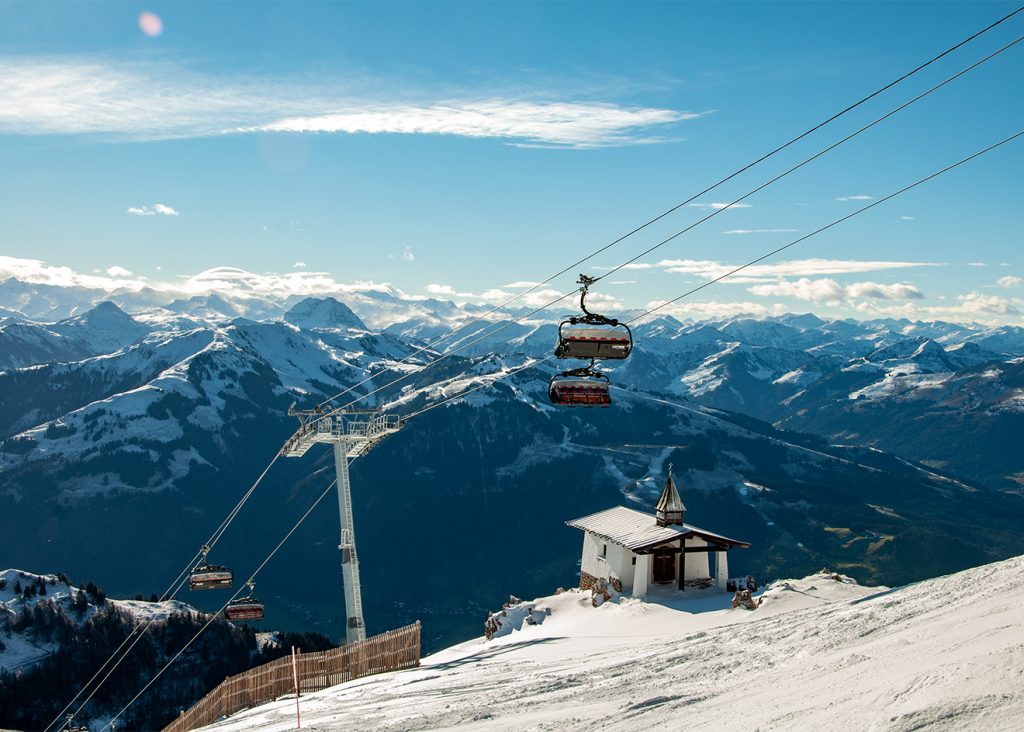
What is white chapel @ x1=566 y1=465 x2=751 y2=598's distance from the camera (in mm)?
50562

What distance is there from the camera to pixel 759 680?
769 inches

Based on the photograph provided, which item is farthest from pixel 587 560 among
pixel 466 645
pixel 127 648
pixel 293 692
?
pixel 127 648

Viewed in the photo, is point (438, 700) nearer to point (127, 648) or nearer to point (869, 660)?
point (869, 660)

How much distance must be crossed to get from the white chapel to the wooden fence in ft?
54.6

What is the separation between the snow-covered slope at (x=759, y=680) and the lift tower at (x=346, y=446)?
1404 centimetres

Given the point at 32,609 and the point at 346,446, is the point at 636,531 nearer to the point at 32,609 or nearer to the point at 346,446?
the point at 346,446

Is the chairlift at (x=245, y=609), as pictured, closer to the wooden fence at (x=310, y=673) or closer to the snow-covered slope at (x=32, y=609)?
the wooden fence at (x=310, y=673)

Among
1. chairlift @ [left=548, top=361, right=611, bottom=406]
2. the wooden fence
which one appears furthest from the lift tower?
chairlift @ [left=548, top=361, right=611, bottom=406]

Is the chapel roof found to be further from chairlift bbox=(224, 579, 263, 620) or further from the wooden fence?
chairlift bbox=(224, 579, 263, 620)

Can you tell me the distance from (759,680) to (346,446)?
37.1m

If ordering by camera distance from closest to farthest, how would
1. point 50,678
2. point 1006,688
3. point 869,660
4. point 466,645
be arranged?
point 1006,688, point 869,660, point 466,645, point 50,678

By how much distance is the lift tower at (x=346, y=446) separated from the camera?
166ft

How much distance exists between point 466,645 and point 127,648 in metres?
84.7

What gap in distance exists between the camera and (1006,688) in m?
13.4
